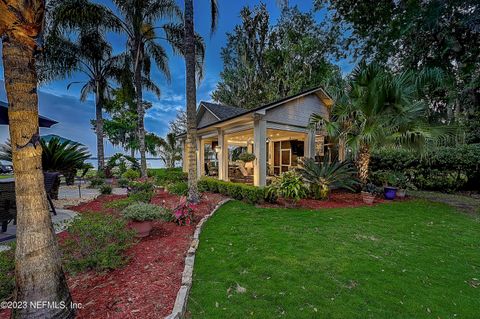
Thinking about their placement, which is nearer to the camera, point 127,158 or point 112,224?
point 112,224

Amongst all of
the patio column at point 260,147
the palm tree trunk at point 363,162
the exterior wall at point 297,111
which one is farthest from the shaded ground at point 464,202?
the patio column at point 260,147

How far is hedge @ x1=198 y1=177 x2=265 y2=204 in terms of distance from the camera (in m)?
7.70

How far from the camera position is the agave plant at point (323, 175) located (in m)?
8.38

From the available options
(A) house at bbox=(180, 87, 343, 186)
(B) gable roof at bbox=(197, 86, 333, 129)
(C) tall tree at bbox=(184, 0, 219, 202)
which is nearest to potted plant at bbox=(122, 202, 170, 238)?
(C) tall tree at bbox=(184, 0, 219, 202)

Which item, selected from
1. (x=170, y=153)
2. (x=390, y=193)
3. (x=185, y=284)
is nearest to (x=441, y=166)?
(x=390, y=193)

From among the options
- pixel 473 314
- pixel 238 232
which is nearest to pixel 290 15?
Answer: pixel 238 232

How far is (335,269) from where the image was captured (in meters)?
3.33

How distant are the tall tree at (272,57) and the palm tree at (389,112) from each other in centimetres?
1328

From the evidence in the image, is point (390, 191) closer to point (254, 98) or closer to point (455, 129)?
point (455, 129)

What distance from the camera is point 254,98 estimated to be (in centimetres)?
2472

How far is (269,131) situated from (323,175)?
4866 millimetres

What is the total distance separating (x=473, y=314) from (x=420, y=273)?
0.85 metres

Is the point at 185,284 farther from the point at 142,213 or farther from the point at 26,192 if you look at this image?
the point at 142,213

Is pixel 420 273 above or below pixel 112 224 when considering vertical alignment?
below
